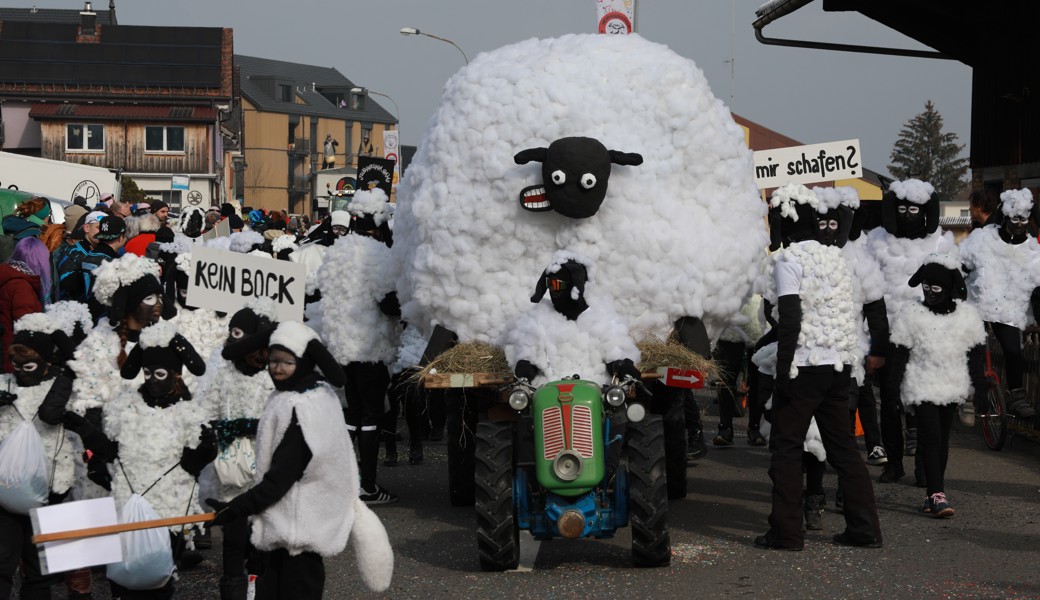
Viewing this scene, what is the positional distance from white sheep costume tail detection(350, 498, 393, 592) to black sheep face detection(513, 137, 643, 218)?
334cm

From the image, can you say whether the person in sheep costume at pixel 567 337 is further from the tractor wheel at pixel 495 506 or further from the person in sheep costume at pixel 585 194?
the person in sheep costume at pixel 585 194

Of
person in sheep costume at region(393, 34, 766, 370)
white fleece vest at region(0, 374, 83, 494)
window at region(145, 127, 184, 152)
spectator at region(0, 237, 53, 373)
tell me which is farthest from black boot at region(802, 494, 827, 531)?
window at region(145, 127, 184, 152)

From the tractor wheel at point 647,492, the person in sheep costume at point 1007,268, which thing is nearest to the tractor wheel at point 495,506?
the tractor wheel at point 647,492

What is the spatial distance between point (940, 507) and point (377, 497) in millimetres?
3934

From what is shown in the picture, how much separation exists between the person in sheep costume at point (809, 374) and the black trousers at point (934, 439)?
1.08 m

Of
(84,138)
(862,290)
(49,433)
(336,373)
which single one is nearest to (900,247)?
(862,290)

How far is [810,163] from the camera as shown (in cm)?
1452

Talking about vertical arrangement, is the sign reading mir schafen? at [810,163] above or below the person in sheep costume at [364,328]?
above

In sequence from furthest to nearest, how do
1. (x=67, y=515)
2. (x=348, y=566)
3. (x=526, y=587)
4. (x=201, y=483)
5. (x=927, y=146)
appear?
(x=927, y=146) → (x=348, y=566) → (x=526, y=587) → (x=201, y=483) → (x=67, y=515)

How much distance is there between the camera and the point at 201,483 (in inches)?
271

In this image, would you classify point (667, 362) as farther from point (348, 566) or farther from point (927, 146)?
point (927, 146)

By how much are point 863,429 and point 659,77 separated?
4.23m

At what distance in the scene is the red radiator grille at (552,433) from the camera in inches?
290

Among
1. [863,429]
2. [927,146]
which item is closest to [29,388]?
[863,429]
